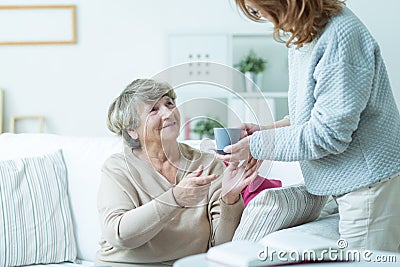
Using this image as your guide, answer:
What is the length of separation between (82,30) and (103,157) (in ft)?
6.88

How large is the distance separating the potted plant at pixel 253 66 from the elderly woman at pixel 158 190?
2.48 metres

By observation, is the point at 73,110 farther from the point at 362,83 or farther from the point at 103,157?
the point at 362,83

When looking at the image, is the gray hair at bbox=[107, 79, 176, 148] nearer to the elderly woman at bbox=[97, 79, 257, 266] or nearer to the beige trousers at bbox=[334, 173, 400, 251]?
the elderly woman at bbox=[97, 79, 257, 266]

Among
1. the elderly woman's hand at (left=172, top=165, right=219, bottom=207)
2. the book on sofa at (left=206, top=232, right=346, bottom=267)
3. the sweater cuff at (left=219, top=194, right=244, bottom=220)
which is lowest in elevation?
the sweater cuff at (left=219, top=194, right=244, bottom=220)

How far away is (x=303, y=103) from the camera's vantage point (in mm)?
1822

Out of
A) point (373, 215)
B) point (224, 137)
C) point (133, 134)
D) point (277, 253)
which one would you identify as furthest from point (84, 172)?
point (277, 253)

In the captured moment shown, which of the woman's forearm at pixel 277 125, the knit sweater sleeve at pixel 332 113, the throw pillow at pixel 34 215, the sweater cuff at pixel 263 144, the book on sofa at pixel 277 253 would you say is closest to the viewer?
the book on sofa at pixel 277 253

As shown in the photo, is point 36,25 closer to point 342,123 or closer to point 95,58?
point 95,58

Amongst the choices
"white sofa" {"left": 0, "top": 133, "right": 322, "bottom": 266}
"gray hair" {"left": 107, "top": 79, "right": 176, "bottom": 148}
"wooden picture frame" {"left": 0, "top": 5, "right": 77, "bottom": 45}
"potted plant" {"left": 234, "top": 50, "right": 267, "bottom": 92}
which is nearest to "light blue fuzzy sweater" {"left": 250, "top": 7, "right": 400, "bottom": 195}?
"gray hair" {"left": 107, "top": 79, "right": 176, "bottom": 148}

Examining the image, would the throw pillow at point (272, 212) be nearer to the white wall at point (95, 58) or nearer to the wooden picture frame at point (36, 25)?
the white wall at point (95, 58)

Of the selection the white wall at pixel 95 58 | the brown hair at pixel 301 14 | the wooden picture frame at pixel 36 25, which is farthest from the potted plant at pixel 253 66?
the brown hair at pixel 301 14

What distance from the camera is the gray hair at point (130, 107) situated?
2102 mm

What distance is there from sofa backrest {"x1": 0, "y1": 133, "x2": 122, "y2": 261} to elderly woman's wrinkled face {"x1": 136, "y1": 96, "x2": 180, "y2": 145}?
2.36ft

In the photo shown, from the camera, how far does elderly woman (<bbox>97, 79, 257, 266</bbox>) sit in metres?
2.05
